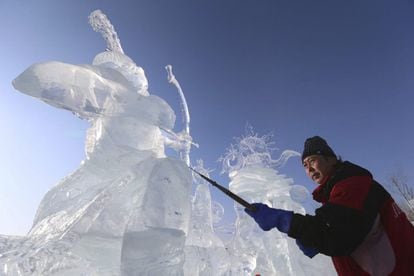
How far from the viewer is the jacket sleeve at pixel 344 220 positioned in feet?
5.39

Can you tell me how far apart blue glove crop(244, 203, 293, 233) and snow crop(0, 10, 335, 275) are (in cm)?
160

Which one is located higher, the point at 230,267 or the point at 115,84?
the point at 115,84

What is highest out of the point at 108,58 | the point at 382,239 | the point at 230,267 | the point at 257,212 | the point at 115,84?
the point at 108,58

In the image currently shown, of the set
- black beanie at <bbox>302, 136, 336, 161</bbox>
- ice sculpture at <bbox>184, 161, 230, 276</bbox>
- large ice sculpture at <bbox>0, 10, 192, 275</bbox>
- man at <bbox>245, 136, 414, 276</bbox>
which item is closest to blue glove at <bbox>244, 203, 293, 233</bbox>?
man at <bbox>245, 136, 414, 276</bbox>

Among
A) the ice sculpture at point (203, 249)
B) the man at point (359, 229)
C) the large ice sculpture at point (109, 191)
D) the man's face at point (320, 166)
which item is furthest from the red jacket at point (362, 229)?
the ice sculpture at point (203, 249)

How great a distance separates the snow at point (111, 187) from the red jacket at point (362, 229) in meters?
1.96

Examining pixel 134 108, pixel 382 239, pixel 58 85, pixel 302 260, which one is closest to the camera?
pixel 382 239

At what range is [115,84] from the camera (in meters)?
4.96

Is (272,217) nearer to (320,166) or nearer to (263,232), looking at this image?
(320,166)

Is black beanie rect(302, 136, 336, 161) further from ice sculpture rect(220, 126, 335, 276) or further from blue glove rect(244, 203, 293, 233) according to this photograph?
ice sculpture rect(220, 126, 335, 276)

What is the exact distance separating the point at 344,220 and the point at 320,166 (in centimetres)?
66

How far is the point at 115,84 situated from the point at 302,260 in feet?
21.5

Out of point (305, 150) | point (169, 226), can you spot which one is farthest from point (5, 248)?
point (305, 150)

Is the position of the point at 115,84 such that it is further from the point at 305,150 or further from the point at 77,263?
the point at 305,150
